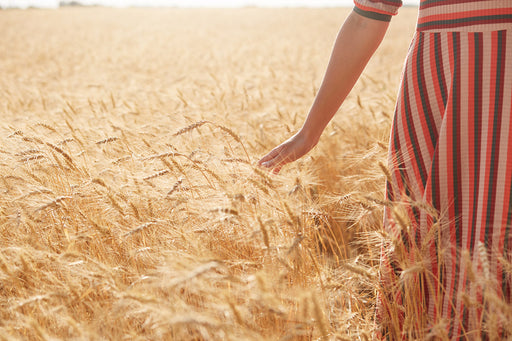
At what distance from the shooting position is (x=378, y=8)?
998 mm

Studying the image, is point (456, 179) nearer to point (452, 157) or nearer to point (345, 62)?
point (452, 157)

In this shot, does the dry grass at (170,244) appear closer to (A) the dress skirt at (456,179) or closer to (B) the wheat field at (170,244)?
(B) the wheat field at (170,244)

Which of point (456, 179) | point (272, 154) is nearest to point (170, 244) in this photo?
point (272, 154)

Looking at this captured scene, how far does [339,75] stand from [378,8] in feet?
0.65

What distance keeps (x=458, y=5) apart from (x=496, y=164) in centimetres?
37

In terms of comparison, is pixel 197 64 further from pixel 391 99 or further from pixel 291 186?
pixel 291 186

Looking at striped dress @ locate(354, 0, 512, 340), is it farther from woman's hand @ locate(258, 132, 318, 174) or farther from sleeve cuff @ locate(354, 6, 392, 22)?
woman's hand @ locate(258, 132, 318, 174)

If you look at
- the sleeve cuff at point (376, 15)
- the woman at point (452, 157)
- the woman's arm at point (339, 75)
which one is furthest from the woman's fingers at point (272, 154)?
the sleeve cuff at point (376, 15)

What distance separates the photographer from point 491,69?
846 mm

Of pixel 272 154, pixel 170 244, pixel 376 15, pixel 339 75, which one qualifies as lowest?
pixel 170 244

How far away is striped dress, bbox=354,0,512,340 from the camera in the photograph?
84 cm

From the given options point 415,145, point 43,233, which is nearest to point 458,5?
point 415,145

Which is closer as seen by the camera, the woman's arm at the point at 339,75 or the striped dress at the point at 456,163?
the striped dress at the point at 456,163

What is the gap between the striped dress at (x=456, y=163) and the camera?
2.75ft
